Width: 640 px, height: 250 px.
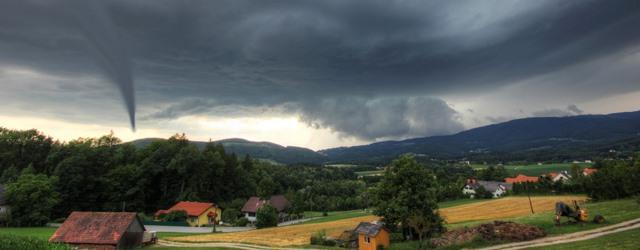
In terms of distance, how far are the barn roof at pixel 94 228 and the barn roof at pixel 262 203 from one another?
146 feet

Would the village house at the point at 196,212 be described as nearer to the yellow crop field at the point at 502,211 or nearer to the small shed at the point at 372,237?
the small shed at the point at 372,237

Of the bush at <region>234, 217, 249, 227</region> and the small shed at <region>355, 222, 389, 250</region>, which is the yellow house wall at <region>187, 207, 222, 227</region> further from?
the small shed at <region>355, 222, 389, 250</region>

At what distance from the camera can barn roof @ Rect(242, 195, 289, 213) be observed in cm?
8650

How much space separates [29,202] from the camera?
60375 millimetres

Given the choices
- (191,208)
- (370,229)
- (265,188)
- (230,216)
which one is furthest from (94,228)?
(265,188)

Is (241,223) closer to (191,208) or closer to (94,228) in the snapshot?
(191,208)

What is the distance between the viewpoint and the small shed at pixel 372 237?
32.1 m

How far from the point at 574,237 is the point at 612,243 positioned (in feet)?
19.3

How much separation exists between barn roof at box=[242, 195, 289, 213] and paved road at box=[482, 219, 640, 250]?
62341 millimetres

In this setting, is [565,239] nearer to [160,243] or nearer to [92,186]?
[160,243]

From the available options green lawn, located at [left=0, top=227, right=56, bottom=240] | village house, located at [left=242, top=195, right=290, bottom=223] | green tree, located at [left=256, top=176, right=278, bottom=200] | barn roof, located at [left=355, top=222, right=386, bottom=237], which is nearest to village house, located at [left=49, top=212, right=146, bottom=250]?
green lawn, located at [left=0, top=227, right=56, bottom=240]

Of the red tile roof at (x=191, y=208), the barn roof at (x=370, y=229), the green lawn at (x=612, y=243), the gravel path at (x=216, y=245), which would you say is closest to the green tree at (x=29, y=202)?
the red tile roof at (x=191, y=208)

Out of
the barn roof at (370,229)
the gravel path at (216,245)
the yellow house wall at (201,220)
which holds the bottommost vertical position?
the yellow house wall at (201,220)

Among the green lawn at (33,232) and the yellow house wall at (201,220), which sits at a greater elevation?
the green lawn at (33,232)
